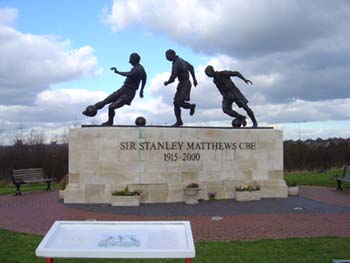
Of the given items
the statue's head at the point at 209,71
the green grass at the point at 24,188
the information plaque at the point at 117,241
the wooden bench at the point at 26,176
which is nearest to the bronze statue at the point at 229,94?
the statue's head at the point at 209,71

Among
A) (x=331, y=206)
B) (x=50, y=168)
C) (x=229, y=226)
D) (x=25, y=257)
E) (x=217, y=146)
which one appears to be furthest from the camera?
(x=50, y=168)

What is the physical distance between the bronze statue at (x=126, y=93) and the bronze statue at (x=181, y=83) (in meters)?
1.06

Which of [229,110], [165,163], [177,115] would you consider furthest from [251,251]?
[229,110]

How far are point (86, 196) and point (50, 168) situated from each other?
12565mm

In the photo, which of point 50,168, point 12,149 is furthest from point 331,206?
point 12,149

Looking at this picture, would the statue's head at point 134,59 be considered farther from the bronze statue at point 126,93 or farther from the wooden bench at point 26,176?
the wooden bench at point 26,176

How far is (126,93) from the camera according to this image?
49.5ft

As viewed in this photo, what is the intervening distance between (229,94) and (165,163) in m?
3.53

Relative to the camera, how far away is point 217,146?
601 inches

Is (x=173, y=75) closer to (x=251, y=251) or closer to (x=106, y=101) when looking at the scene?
(x=106, y=101)

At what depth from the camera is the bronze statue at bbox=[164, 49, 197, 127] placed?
15180mm

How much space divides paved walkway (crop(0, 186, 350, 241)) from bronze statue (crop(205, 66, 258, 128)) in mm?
3157

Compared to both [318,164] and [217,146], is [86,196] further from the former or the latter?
[318,164]

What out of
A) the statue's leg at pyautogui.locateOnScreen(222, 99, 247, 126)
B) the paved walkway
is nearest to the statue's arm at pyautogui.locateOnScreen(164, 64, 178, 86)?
the statue's leg at pyautogui.locateOnScreen(222, 99, 247, 126)
